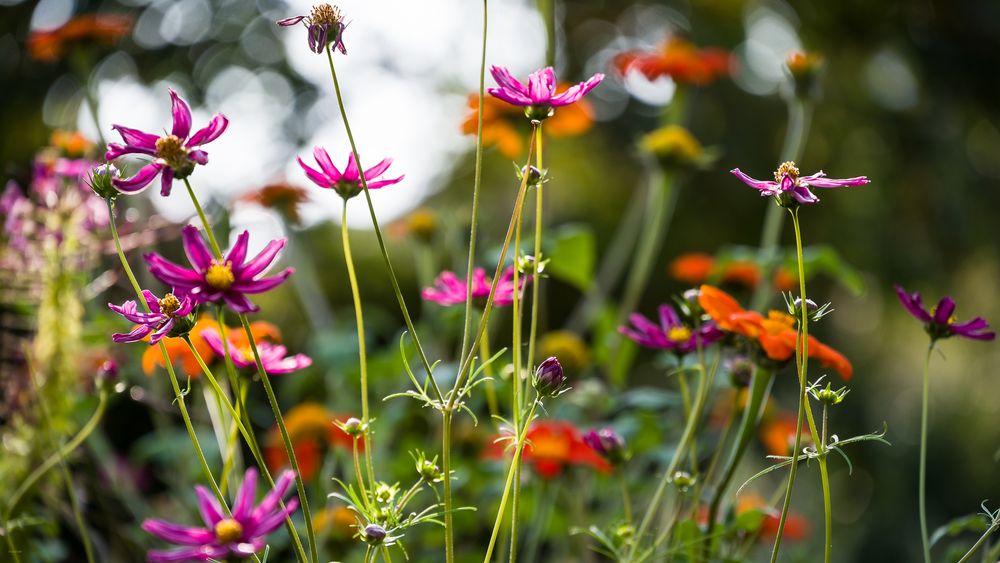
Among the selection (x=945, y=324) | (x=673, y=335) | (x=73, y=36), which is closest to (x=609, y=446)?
(x=673, y=335)

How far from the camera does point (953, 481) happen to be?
109 inches

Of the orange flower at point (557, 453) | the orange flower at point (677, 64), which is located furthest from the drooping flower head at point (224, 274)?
the orange flower at point (677, 64)

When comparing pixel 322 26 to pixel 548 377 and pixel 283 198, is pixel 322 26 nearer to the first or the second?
pixel 548 377

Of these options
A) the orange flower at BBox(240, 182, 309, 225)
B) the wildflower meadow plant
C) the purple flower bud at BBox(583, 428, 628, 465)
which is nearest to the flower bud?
the wildflower meadow plant

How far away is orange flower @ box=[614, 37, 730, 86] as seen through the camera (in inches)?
A: 52.3

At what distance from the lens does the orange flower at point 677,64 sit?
133 cm

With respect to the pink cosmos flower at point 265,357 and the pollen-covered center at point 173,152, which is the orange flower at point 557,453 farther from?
the pollen-covered center at point 173,152

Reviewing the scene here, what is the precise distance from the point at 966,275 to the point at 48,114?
266cm

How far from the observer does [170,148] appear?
0.48m

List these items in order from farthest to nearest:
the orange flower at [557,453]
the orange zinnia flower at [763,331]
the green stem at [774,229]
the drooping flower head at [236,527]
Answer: the green stem at [774,229]
the orange flower at [557,453]
the orange zinnia flower at [763,331]
the drooping flower head at [236,527]

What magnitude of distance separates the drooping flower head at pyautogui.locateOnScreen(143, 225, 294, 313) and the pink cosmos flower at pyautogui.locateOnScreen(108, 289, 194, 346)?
1 cm

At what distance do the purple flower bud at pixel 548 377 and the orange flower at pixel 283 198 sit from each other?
0.81 metres

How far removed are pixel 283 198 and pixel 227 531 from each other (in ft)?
3.06

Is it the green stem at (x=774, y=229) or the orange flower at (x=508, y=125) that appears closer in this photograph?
the green stem at (x=774, y=229)
